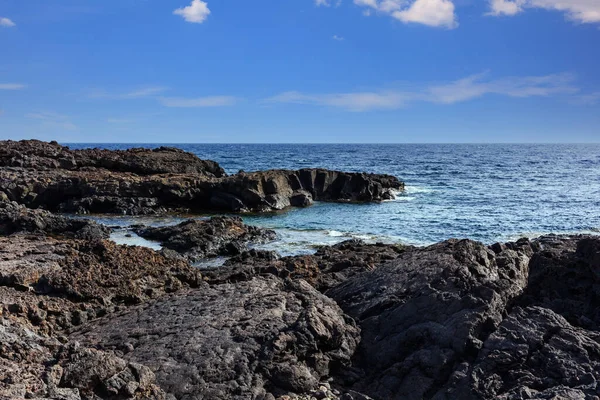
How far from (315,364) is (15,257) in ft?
23.7

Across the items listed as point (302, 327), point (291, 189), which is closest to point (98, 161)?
point (291, 189)

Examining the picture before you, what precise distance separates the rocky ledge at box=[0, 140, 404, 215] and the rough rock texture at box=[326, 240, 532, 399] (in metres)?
24.8

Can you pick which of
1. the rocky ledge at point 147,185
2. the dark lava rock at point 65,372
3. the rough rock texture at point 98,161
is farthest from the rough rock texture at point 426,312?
the rough rock texture at point 98,161

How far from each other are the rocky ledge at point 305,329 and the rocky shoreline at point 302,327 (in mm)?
23

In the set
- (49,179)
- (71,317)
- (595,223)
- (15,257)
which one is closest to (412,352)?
(71,317)

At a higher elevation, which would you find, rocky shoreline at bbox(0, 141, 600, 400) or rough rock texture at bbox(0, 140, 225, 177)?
rough rock texture at bbox(0, 140, 225, 177)

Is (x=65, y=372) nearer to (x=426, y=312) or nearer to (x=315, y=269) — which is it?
(x=426, y=312)

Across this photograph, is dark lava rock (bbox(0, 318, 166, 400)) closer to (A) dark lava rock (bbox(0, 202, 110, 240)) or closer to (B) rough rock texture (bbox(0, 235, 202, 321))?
(B) rough rock texture (bbox(0, 235, 202, 321))

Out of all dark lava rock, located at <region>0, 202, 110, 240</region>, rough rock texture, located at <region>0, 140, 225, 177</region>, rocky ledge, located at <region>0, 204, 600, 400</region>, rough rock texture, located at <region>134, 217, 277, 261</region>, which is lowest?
rough rock texture, located at <region>134, 217, 277, 261</region>

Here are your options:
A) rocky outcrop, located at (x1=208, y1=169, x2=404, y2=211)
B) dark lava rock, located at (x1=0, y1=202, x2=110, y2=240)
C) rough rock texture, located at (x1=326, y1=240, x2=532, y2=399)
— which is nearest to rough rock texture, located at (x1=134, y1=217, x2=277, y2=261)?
dark lava rock, located at (x1=0, y1=202, x2=110, y2=240)

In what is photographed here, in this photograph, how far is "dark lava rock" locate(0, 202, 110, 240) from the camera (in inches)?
817

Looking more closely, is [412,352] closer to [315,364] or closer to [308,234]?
[315,364]

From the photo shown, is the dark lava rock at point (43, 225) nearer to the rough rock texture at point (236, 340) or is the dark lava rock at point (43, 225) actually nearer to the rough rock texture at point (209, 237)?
the rough rock texture at point (209, 237)

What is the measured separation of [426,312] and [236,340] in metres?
3.16
